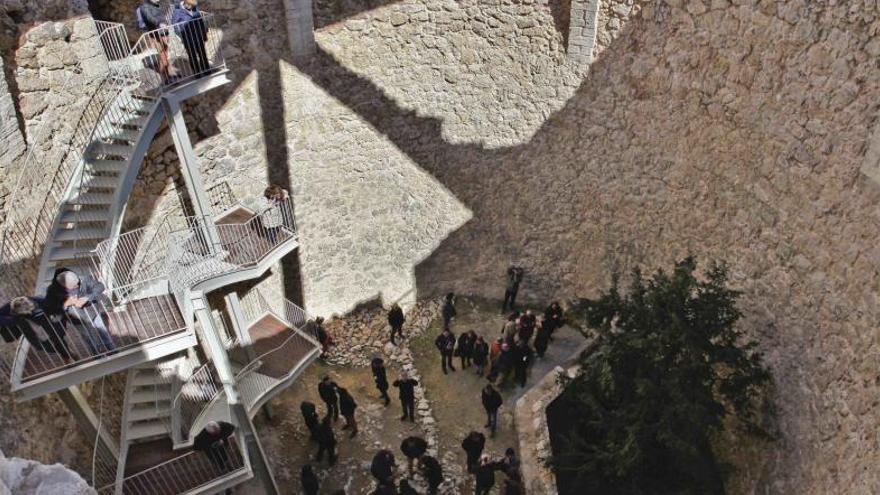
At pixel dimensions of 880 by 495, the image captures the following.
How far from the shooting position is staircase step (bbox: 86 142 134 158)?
6.75 meters

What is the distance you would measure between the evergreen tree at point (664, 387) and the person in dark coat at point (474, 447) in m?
0.98

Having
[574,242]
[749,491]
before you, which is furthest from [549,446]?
[574,242]

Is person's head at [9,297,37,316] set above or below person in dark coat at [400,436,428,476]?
above

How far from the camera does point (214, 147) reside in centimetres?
914

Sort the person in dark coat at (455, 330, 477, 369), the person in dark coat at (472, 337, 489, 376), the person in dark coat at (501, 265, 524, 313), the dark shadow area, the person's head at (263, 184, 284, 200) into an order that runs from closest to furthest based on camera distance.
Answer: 1. the person's head at (263, 184, 284, 200)
2. the dark shadow area
3. the person in dark coat at (472, 337, 489, 376)
4. the person in dark coat at (455, 330, 477, 369)
5. the person in dark coat at (501, 265, 524, 313)

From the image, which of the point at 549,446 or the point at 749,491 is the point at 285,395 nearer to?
the point at 549,446

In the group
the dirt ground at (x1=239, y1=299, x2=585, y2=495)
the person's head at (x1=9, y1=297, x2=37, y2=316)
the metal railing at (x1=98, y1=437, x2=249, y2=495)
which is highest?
the person's head at (x1=9, y1=297, x2=37, y2=316)

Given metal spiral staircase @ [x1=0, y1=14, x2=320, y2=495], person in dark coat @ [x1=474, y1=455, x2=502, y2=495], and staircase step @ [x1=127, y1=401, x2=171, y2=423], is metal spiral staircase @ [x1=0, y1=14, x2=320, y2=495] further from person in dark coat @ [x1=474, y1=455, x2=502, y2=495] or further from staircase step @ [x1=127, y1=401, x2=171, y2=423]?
person in dark coat @ [x1=474, y1=455, x2=502, y2=495]

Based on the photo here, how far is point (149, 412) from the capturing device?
25.6ft

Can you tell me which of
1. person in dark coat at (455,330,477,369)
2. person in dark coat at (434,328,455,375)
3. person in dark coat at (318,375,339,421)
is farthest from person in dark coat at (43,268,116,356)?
person in dark coat at (455,330,477,369)

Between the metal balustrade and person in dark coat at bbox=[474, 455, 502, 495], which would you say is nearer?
the metal balustrade

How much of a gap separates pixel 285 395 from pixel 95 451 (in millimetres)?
3886

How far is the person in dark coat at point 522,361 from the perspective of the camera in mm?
9867

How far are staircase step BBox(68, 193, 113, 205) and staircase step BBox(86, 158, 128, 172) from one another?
0.80ft
